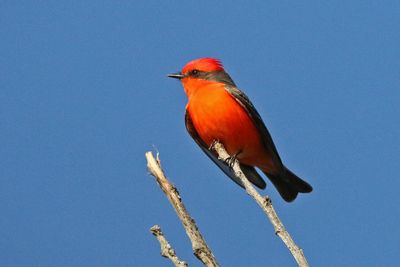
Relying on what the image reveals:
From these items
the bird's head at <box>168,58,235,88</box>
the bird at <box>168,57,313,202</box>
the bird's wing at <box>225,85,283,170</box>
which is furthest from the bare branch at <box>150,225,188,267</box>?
the bird's head at <box>168,58,235,88</box>

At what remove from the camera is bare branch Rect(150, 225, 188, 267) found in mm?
3455

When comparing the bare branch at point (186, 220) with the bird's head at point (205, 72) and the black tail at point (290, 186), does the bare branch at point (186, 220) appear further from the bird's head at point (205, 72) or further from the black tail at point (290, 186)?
the black tail at point (290, 186)

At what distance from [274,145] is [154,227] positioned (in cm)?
338

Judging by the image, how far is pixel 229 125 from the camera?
257 inches

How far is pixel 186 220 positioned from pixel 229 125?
291 cm

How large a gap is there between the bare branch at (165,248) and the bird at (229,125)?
260cm

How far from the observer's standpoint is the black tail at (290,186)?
23.4 feet

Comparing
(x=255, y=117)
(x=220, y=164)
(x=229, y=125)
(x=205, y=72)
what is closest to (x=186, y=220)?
(x=229, y=125)

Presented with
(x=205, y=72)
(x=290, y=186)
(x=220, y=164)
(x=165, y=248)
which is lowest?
(x=165, y=248)

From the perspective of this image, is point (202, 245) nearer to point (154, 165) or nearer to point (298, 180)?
point (154, 165)

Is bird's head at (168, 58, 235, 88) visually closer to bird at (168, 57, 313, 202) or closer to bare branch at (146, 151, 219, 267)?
bird at (168, 57, 313, 202)

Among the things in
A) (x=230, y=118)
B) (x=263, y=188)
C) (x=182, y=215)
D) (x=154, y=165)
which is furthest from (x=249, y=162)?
(x=182, y=215)

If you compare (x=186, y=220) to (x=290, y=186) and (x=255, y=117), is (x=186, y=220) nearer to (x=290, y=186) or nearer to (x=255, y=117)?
(x=255, y=117)

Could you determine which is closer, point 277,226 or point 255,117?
point 277,226
